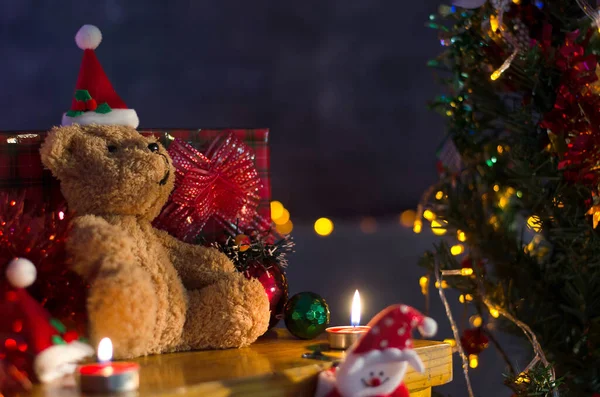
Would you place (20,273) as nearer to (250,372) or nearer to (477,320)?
(250,372)

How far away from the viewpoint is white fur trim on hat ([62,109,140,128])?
3.34 ft

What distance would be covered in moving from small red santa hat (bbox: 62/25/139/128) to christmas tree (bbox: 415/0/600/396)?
0.58 meters

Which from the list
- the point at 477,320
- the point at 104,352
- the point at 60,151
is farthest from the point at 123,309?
the point at 477,320

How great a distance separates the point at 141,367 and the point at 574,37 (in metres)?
0.99

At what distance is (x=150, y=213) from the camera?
3.37 ft

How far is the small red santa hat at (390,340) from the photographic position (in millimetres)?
771

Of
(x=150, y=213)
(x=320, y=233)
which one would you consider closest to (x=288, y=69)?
(x=320, y=233)

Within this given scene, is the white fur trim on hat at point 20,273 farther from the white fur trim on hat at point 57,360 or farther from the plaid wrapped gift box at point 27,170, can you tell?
the plaid wrapped gift box at point 27,170

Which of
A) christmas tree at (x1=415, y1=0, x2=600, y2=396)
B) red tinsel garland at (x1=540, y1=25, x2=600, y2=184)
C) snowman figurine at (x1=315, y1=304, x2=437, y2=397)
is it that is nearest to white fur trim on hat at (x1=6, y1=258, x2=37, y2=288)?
snowman figurine at (x1=315, y1=304, x2=437, y2=397)

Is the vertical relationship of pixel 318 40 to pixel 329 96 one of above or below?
above

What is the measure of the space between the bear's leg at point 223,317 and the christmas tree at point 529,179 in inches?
14.6

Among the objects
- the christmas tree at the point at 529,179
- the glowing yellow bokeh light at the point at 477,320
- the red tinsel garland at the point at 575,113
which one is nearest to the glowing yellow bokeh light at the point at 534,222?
Result: the christmas tree at the point at 529,179

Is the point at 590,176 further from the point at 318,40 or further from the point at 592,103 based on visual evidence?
the point at 318,40

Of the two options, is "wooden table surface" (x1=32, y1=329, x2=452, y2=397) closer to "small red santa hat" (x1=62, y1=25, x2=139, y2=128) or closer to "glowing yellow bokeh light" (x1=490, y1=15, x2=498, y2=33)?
"small red santa hat" (x1=62, y1=25, x2=139, y2=128)
